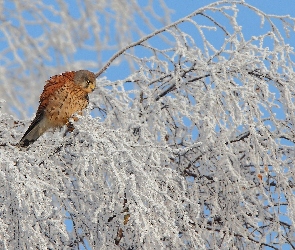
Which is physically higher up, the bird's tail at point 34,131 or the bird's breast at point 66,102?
the bird's breast at point 66,102

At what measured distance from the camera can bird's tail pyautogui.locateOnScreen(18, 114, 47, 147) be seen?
3.10 meters

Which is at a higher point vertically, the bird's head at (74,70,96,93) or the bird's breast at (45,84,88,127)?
the bird's head at (74,70,96,93)

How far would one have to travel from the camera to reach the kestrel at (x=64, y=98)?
3570 millimetres

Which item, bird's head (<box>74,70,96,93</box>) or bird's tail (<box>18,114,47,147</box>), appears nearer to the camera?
bird's tail (<box>18,114,47,147</box>)

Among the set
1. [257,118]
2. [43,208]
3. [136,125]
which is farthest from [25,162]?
[257,118]

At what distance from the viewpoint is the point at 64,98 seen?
3.63 meters

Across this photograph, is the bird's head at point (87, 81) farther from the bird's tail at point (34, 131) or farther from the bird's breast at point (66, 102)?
the bird's tail at point (34, 131)

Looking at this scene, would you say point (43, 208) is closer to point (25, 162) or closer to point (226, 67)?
point (25, 162)

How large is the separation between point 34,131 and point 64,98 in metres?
0.38

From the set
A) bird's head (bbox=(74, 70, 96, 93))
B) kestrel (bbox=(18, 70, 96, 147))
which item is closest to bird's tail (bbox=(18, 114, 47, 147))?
kestrel (bbox=(18, 70, 96, 147))

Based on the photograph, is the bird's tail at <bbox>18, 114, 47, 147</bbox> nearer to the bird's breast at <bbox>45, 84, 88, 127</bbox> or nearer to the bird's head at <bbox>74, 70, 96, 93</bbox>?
the bird's breast at <bbox>45, 84, 88, 127</bbox>

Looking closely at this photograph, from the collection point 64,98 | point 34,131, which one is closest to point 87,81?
point 64,98

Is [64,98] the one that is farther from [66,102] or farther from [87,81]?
[87,81]

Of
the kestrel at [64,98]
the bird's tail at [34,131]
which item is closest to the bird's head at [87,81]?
the kestrel at [64,98]
